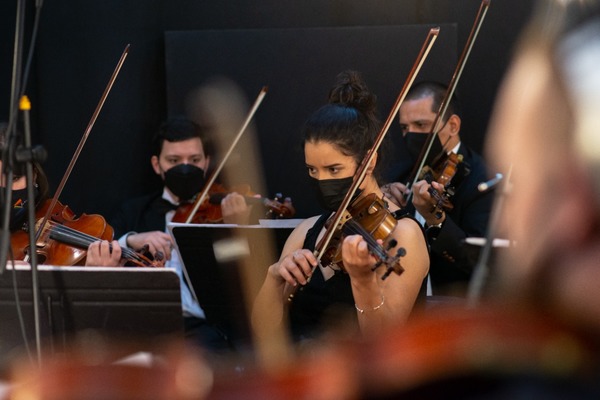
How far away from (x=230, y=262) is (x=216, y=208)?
962 mm

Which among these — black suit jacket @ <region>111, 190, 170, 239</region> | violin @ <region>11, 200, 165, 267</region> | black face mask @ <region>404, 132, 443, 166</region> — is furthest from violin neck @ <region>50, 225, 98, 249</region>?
black face mask @ <region>404, 132, 443, 166</region>

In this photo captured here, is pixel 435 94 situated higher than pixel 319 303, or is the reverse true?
pixel 435 94

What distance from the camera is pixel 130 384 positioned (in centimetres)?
64

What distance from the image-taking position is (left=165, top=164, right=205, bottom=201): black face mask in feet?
12.3

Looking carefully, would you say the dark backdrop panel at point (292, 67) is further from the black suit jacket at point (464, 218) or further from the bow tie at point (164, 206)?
the black suit jacket at point (464, 218)

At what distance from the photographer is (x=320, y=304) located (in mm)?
2562

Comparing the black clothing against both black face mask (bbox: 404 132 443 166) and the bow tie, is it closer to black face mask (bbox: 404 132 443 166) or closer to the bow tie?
the bow tie

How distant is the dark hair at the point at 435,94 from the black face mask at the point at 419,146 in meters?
0.12

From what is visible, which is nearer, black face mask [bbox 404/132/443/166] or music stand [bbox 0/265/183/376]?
music stand [bbox 0/265/183/376]

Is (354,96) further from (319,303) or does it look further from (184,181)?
(184,181)

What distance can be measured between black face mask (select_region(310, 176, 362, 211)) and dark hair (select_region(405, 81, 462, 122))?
1150mm

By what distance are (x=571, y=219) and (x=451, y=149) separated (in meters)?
3.09

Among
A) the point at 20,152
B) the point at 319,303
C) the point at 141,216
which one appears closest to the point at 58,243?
the point at 141,216

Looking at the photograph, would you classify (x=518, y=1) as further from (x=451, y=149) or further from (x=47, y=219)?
(x=47, y=219)
